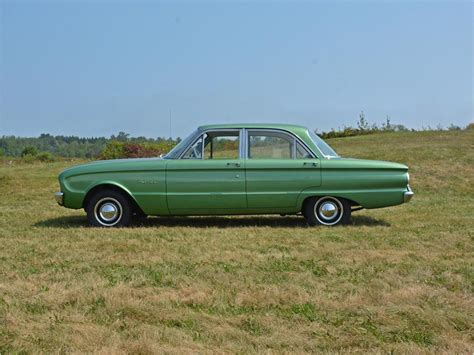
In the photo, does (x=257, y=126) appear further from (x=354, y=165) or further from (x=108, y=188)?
(x=108, y=188)

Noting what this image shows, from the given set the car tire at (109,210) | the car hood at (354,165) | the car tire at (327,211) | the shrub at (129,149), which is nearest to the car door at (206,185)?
the car tire at (109,210)

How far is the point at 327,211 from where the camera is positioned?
746cm

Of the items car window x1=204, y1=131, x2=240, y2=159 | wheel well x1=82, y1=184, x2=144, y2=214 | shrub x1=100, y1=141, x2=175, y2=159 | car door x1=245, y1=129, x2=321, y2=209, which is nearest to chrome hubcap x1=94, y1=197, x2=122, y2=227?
wheel well x1=82, y1=184, x2=144, y2=214

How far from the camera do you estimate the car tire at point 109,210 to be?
743 cm

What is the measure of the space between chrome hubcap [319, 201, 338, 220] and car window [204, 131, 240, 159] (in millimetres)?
1394

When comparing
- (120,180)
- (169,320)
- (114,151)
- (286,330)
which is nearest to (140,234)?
(120,180)

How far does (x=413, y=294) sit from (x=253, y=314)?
4.25 feet

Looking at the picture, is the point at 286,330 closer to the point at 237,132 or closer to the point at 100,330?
the point at 100,330

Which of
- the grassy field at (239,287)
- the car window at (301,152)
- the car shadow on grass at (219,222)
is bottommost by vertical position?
the grassy field at (239,287)

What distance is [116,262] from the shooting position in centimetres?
522

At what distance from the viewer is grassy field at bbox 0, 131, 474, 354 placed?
3283 millimetres

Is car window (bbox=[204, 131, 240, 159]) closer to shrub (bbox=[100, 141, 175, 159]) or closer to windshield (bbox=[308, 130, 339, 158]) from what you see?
windshield (bbox=[308, 130, 339, 158])

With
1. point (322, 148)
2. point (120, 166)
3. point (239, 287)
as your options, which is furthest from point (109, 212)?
point (239, 287)

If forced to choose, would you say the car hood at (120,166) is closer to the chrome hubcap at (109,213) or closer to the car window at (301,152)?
the chrome hubcap at (109,213)
